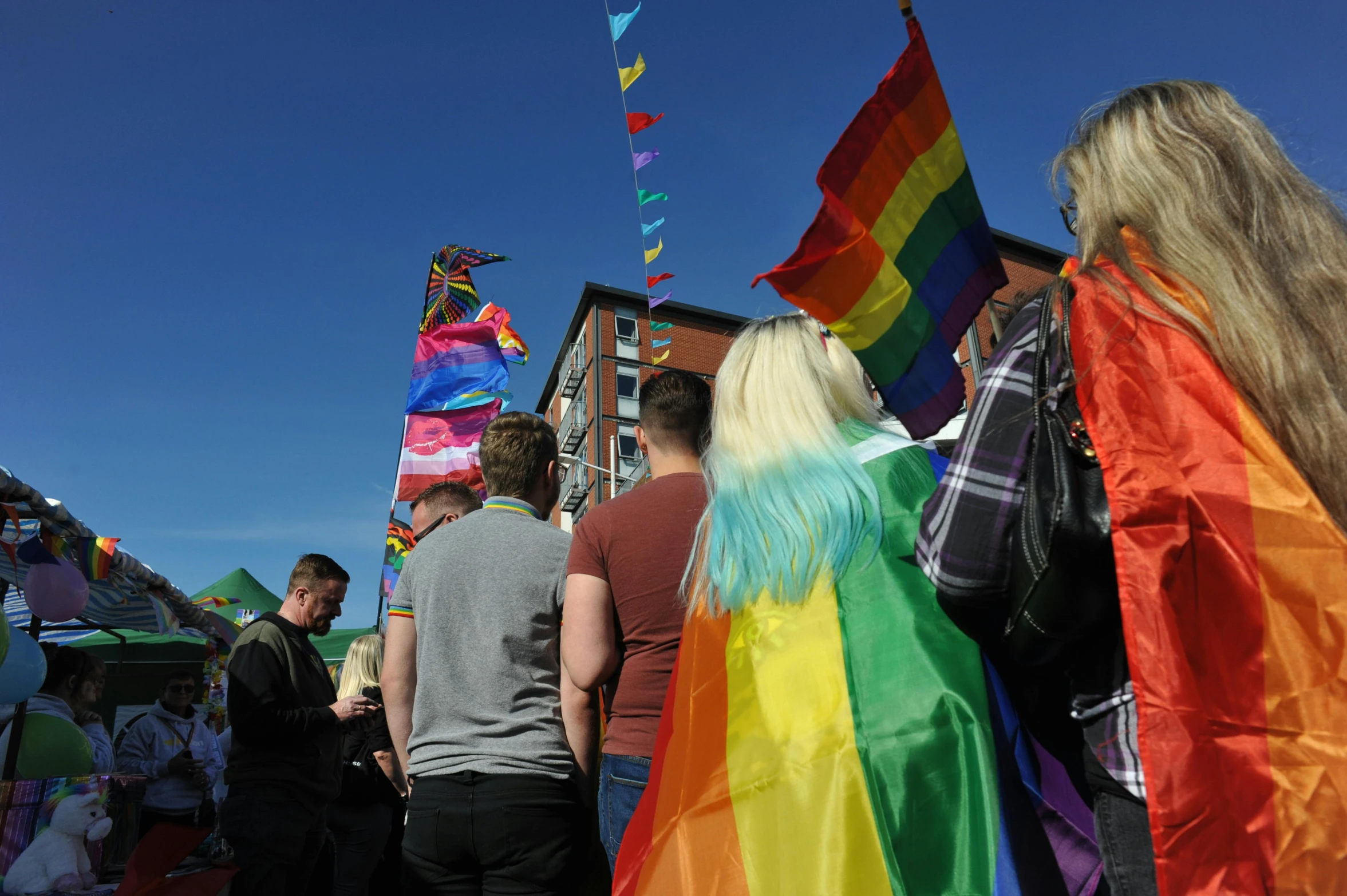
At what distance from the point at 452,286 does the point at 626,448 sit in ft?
99.1

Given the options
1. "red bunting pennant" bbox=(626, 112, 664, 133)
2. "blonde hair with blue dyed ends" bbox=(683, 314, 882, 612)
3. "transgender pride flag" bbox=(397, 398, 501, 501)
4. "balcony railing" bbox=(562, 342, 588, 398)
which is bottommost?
"blonde hair with blue dyed ends" bbox=(683, 314, 882, 612)

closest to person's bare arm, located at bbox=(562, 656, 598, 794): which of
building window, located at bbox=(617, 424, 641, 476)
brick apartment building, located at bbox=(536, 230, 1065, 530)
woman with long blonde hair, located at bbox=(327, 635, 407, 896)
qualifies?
woman with long blonde hair, located at bbox=(327, 635, 407, 896)

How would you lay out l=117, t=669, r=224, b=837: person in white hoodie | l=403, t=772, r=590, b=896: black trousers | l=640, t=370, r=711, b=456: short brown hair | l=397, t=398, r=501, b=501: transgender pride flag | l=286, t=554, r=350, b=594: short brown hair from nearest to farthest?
l=403, t=772, r=590, b=896: black trousers → l=640, t=370, r=711, b=456: short brown hair → l=286, t=554, r=350, b=594: short brown hair → l=117, t=669, r=224, b=837: person in white hoodie → l=397, t=398, r=501, b=501: transgender pride flag

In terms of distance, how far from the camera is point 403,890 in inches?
98.5

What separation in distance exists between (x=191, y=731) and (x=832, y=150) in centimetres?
766

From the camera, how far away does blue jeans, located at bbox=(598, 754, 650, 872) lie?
214 cm

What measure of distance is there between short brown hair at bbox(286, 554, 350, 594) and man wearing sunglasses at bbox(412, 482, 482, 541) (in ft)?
1.49

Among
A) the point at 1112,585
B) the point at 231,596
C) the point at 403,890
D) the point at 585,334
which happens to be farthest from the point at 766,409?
the point at 585,334

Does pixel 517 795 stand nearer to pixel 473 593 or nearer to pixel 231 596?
pixel 473 593

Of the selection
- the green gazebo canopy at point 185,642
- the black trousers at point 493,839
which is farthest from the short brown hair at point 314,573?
the green gazebo canopy at point 185,642

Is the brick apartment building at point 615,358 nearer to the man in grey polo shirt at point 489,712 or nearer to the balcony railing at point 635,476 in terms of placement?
the balcony railing at point 635,476

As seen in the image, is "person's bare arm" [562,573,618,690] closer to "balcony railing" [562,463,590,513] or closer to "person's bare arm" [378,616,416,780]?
"person's bare arm" [378,616,416,780]

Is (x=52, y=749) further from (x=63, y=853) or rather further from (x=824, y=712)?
(x=824, y=712)

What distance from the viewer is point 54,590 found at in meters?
5.68
